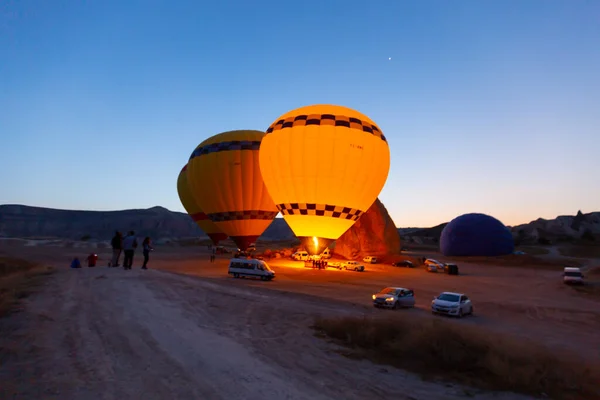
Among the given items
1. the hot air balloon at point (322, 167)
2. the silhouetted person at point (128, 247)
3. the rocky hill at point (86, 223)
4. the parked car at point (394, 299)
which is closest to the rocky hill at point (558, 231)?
the hot air balloon at point (322, 167)

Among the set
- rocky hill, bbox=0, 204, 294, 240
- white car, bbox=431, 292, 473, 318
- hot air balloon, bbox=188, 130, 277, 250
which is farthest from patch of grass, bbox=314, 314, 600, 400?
rocky hill, bbox=0, 204, 294, 240

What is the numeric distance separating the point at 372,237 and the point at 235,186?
19.3 metres

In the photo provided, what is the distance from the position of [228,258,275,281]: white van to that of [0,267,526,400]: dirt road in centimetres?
1616

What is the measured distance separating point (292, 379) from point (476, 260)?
5888 centimetres

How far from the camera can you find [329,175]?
110 ft

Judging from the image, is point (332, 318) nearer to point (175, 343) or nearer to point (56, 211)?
point (175, 343)

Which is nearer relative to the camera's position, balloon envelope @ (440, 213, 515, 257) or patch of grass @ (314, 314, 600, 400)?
patch of grass @ (314, 314, 600, 400)

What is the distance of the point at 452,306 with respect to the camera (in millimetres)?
18781

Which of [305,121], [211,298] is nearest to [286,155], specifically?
[305,121]

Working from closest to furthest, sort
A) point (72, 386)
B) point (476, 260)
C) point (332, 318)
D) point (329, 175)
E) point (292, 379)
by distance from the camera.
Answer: point (72, 386) < point (292, 379) < point (332, 318) < point (329, 175) < point (476, 260)

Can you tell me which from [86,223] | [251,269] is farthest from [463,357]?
[86,223]

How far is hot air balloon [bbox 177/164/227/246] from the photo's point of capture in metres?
58.9

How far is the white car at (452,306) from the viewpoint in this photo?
18672mm

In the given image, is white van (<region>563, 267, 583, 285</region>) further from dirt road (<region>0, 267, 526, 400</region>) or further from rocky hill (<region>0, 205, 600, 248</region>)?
rocky hill (<region>0, 205, 600, 248</region>)
